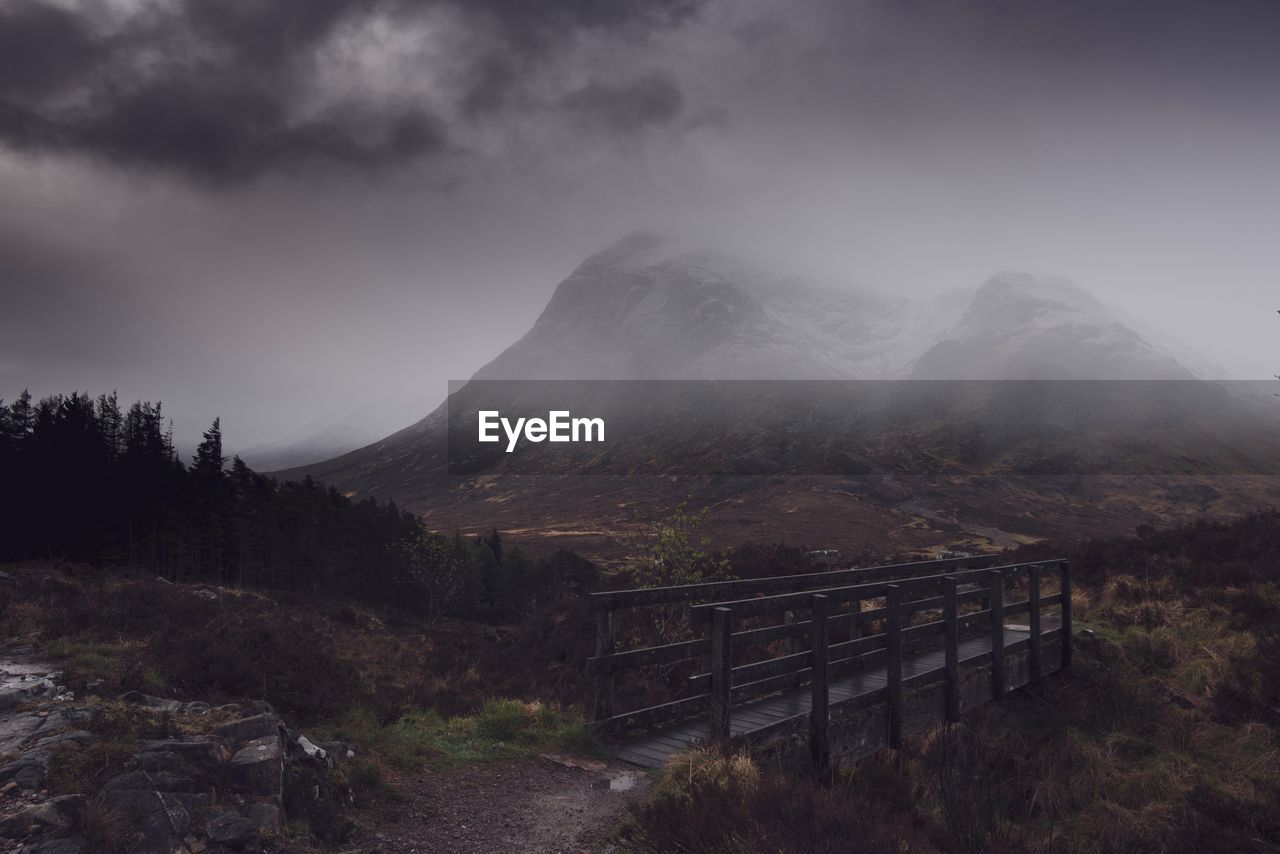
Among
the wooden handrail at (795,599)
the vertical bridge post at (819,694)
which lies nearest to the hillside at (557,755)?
the vertical bridge post at (819,694)

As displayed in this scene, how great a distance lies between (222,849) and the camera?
5.28m

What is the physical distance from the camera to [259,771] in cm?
621

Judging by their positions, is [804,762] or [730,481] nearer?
[804,762]

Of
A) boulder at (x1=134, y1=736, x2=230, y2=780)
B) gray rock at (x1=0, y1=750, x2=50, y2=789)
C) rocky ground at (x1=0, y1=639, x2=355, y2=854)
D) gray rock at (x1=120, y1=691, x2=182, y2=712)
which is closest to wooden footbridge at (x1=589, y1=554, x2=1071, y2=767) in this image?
rocky ground at (x1=0, y1=639, x2=355, y2=854)

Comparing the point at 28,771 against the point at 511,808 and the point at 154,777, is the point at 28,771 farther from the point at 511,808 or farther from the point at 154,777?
the point at 511,808

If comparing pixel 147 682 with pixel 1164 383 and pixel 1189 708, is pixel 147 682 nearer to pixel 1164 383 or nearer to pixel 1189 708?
pixel 1189 708

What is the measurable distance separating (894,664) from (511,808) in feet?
16.3

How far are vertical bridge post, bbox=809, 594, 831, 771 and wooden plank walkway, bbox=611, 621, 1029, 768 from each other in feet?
1.03

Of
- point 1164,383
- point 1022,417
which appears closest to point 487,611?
point 1022,417

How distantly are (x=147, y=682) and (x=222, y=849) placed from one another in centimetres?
482

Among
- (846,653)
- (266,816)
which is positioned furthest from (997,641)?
(266,816)

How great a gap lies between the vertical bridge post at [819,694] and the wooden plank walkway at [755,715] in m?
0.31

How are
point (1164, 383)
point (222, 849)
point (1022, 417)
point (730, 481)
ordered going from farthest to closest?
point (1164, 383), point (1022, 417), point (730, 481), point (222, 849)

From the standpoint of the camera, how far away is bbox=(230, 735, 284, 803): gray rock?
20.0 feet
